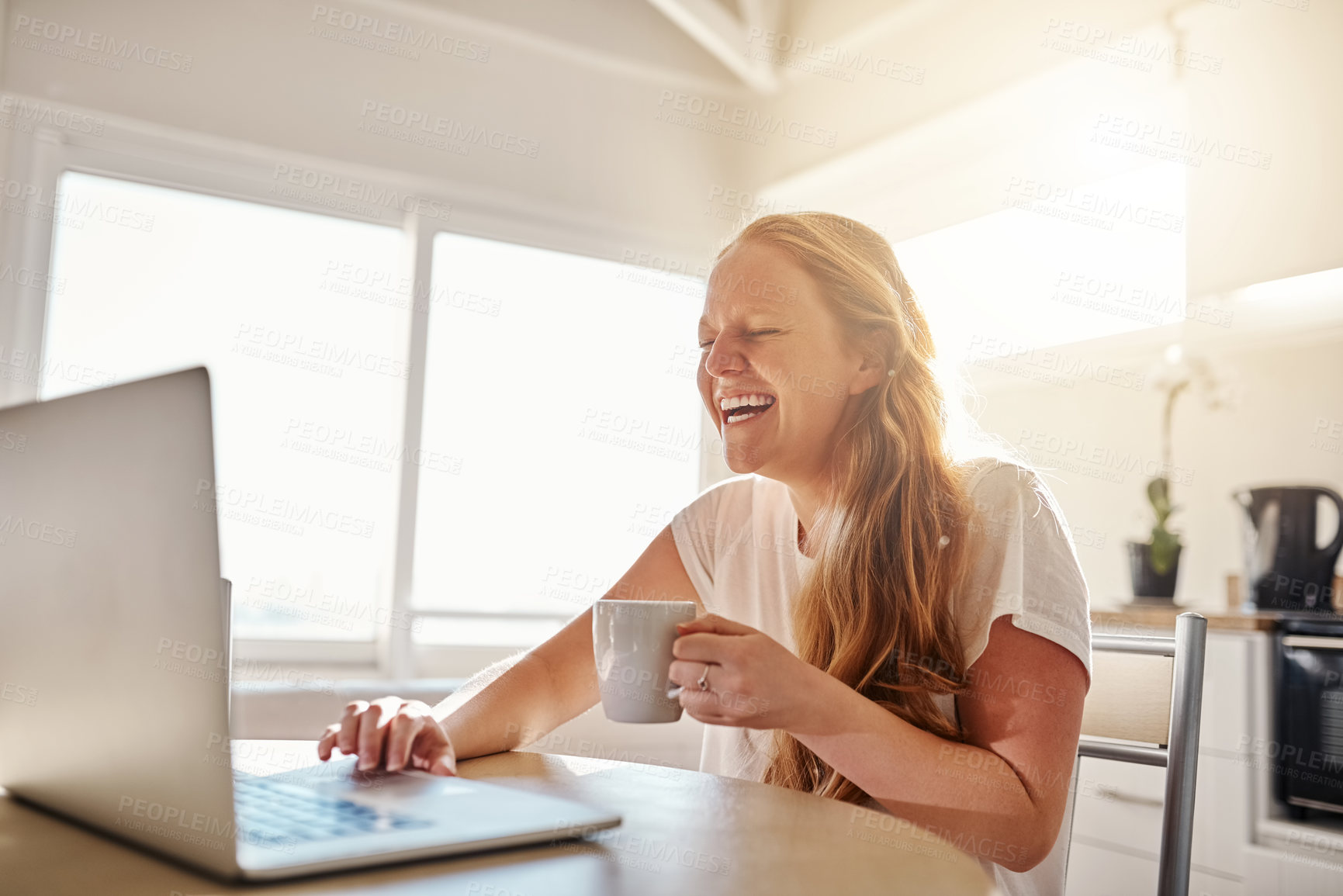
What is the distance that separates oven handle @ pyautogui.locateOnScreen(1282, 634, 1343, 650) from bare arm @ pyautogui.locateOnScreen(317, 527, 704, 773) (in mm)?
1282

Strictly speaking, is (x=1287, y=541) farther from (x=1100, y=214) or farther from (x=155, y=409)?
(x=155, y=409)

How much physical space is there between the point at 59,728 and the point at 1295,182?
2.64 metres

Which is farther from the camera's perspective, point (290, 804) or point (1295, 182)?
point (1295, 182)

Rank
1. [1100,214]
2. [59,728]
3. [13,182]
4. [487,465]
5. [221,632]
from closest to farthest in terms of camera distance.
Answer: [221,632]
[59,728]
[13,182]
[1100,214]
[487,465]

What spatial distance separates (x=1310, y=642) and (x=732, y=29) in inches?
110

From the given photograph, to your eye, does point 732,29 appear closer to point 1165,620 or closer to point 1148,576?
point 1148,576

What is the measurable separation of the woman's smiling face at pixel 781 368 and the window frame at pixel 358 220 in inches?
82.1

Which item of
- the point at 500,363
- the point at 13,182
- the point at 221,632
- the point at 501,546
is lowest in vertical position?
the point at 501,546

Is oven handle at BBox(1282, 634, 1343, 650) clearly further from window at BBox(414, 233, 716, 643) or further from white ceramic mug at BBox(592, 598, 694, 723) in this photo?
window at BBox(414, 233, 716, 643)

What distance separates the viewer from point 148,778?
0.53m

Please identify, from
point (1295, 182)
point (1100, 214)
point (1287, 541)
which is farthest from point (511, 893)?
point (1100, 214)

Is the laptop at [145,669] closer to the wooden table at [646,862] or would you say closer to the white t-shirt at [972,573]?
the wooden table at [646,862]

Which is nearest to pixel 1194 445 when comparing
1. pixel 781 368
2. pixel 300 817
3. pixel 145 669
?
pixel 781 368

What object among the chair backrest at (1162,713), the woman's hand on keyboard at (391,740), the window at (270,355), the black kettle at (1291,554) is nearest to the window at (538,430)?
the window at (270,355)
